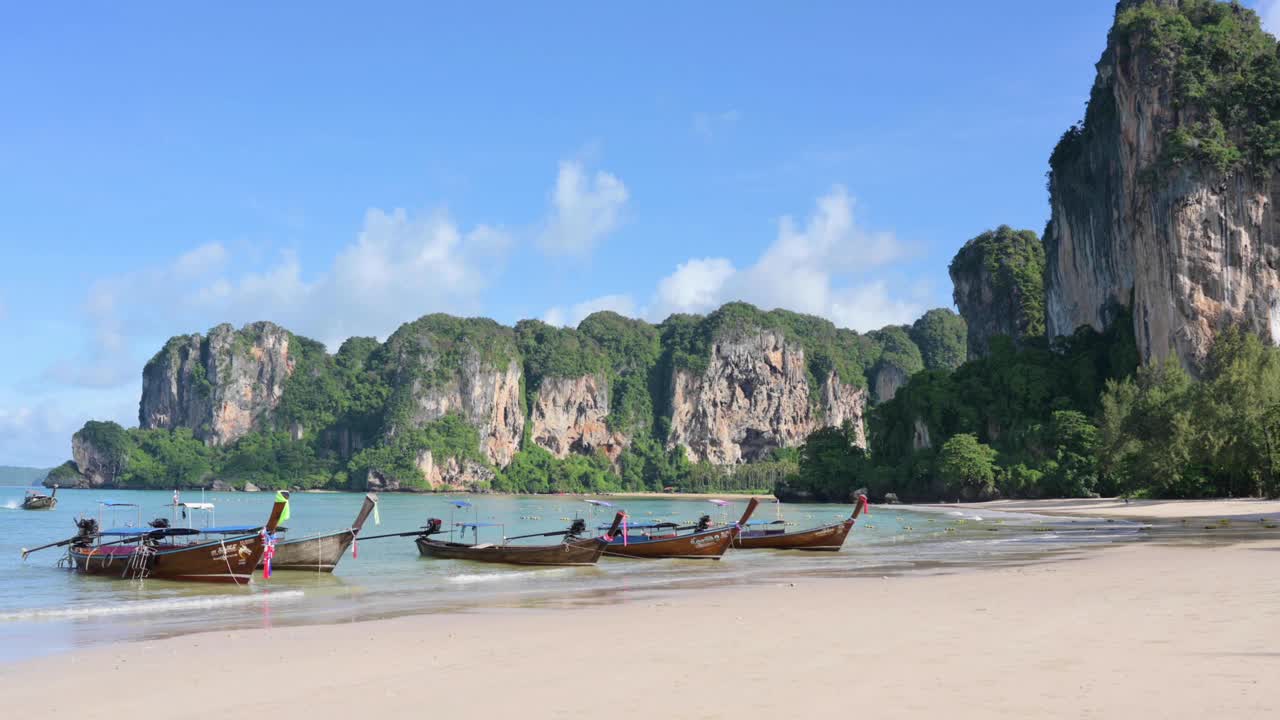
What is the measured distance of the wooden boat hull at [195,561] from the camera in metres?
21.7

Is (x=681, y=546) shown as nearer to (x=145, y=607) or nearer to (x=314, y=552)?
(x=314, y=552)

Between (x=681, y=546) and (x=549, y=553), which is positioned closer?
(x=549, y=553)

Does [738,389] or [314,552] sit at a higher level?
[738,389]

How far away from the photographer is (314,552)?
24875 millimetres

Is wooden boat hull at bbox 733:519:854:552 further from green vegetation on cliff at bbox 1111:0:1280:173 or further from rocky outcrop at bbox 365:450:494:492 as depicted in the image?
rocky outcrop at bbox 365:450:494:492

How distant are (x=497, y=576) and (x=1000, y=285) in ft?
345

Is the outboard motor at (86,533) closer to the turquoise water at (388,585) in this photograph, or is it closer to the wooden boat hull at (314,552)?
the turquoise water at (388,585)

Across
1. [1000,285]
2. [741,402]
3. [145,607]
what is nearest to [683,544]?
[145,607]

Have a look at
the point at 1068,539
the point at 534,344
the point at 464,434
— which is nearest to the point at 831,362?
the point at 534,344

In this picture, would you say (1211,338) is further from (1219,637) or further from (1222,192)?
(1219,637)

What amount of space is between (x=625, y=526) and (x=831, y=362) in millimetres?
172938

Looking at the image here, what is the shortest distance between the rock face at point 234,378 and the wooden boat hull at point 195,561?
170308 millimetres

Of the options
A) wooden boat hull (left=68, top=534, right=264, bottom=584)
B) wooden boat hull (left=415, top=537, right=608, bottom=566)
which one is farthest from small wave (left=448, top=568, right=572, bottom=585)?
wooden boat hull (left=68, top=534, right=264, bottom=584)

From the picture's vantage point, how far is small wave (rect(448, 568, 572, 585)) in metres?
22.9
